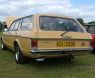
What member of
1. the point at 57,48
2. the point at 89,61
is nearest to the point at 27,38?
the point at 57,48

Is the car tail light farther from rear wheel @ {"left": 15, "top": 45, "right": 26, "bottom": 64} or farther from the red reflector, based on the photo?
rear wheel @ {"left": 15, "top": 45, "right": 26, "bottom": 64}

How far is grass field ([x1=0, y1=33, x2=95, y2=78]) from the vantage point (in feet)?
24.9

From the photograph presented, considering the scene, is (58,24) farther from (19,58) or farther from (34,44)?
(19,58)

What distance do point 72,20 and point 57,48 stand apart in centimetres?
161

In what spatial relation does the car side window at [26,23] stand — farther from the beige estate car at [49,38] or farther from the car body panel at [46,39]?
the car body panel at [46,39]

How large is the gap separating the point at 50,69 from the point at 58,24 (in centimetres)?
147

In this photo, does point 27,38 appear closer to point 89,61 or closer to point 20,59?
point 20,59

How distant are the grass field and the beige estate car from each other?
448mm

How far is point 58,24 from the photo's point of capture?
28.2 ft

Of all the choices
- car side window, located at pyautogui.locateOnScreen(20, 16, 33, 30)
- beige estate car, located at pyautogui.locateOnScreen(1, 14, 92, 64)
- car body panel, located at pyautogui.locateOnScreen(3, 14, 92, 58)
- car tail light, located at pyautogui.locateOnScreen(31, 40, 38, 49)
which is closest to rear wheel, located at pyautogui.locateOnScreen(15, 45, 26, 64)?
beige estate car, located at pyautogui.locateOnScreen(1, 14, 92, 64)

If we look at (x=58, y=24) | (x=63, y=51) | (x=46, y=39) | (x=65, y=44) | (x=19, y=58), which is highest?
(x=58, y=24)

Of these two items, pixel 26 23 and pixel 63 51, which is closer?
pixel 63 51

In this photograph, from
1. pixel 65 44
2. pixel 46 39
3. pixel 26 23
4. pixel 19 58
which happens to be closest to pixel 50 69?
pixel 65 44

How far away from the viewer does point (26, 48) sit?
26.7 feet
